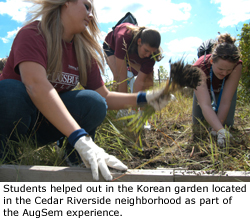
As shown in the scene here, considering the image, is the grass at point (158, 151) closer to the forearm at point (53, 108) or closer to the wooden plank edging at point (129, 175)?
the wooden plank edging at point (129, 175)

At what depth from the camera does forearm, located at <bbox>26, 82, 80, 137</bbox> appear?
1.25 m

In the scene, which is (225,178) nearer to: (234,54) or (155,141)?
(155,141)

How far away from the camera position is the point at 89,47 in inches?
70.6

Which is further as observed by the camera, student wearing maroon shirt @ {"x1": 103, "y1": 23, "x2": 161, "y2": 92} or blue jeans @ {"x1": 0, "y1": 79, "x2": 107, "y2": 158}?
student wearing maroon shirt @ {"x1": 103, "y1": 23, "x2": 161, "y2": 92}

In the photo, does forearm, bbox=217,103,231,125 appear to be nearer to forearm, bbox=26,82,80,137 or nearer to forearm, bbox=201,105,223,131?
forearm, bbox=201,105,223,131

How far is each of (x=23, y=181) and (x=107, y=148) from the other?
0.65 m

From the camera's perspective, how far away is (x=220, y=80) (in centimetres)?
255

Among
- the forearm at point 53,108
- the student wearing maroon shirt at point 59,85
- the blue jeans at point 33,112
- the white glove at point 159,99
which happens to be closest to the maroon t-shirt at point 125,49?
the student wearing maroon shirt at point 59,85

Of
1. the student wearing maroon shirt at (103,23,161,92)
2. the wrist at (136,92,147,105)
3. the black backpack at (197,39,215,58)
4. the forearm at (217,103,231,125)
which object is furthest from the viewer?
the black backpack at (197,39,215,58)

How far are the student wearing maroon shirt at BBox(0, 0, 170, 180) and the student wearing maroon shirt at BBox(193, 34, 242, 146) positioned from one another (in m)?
0.99

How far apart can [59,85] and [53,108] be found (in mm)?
441

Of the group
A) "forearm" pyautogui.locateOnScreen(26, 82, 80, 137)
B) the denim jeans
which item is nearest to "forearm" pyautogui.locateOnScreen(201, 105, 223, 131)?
the denim jeans

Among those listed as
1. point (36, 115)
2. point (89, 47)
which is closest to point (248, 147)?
point (89, 47)

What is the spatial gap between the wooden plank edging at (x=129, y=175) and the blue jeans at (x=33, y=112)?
261 millimetres
